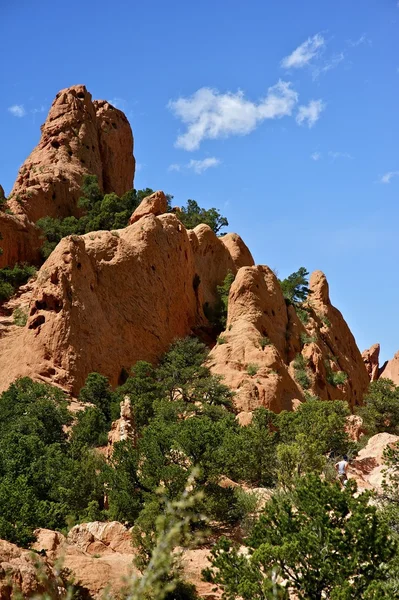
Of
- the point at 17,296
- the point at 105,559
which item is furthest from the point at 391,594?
the point at 17,296

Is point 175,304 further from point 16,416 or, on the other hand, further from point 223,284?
point 16,416

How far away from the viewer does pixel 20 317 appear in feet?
150

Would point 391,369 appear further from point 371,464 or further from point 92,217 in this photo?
point 371,464

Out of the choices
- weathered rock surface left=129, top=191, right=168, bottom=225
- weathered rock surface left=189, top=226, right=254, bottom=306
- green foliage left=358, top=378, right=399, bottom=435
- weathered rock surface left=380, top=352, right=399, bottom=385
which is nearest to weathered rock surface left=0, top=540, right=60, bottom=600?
green foliage left=358, top=378, right=399, bottom=435

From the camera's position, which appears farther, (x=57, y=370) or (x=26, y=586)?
(x=57, y=370)

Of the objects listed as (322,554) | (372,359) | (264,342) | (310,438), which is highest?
(372,359)

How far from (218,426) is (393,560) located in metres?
14.8

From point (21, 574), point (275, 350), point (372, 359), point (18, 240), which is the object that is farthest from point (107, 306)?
point (372, 359)

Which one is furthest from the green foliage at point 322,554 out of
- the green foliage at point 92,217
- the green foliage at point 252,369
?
the green foliage at point 92,217

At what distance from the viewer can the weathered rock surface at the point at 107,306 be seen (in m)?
38.7

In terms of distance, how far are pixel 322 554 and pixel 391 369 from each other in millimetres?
83075

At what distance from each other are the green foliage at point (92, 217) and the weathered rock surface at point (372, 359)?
49.3 m

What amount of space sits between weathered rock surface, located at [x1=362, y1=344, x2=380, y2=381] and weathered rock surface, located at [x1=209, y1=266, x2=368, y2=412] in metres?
31.3

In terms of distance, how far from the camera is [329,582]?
1310 centimetres
